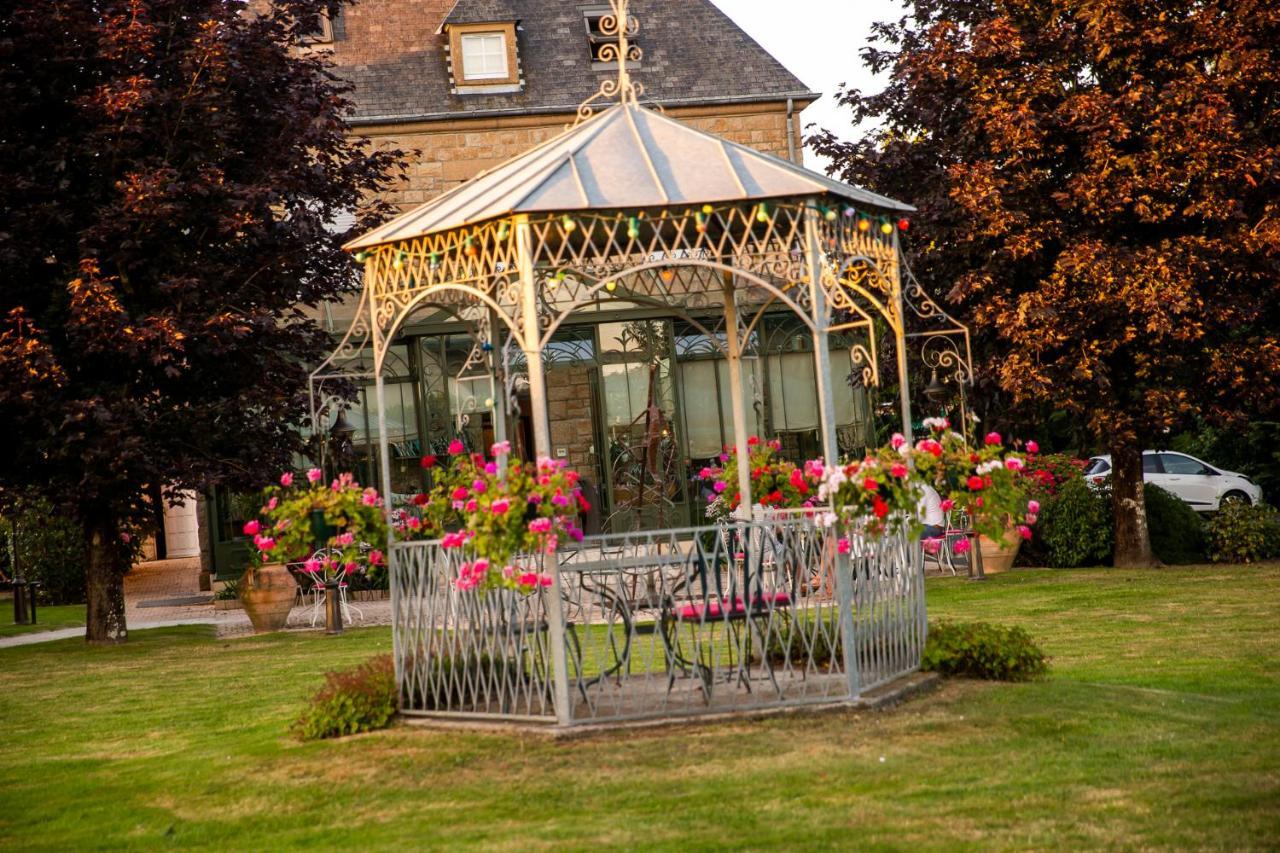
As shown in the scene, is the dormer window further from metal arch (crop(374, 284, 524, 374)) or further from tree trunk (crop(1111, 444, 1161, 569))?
metal arch (crop(374, 284, 524, 374))

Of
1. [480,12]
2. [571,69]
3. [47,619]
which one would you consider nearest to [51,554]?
[47,619]

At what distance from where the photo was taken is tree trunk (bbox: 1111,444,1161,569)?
59.1ft

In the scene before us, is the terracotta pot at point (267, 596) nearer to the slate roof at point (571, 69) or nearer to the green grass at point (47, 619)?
the green grass at point (47, 619)

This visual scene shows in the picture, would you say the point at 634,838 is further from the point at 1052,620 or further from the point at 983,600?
the point at 983,600

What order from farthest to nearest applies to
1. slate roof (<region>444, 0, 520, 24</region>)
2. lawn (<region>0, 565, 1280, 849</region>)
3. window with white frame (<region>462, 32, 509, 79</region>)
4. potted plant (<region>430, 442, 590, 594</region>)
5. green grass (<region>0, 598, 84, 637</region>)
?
window with white frame (<region>462, 32, 509, 79</region>), slate roof (<region>444, 0, 520, 24</region>), green grass (<region>0, 598, 84, 637</region>), potted plant (<region>430, 442, 590, 594</region>), lawn (<region>0, 565, 1280, 849</region>)

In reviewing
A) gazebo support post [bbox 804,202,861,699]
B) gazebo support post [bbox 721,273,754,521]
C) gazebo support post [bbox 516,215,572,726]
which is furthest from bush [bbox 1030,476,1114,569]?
gazebo support post [bbox 516,215,572,726]

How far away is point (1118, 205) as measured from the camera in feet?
53.7

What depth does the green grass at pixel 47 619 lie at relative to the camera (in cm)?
1941

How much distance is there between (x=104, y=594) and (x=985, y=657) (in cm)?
1078

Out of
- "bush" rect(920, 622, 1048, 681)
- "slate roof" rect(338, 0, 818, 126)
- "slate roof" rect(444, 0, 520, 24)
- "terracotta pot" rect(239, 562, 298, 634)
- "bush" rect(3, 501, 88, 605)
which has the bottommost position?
"bush" rect(920, 622, 1048, 681)

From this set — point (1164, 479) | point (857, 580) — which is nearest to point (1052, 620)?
point (857, 580)

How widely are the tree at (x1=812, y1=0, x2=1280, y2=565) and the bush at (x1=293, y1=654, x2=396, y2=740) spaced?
991cm

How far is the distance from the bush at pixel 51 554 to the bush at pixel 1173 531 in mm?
16792

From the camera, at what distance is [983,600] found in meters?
15.3
